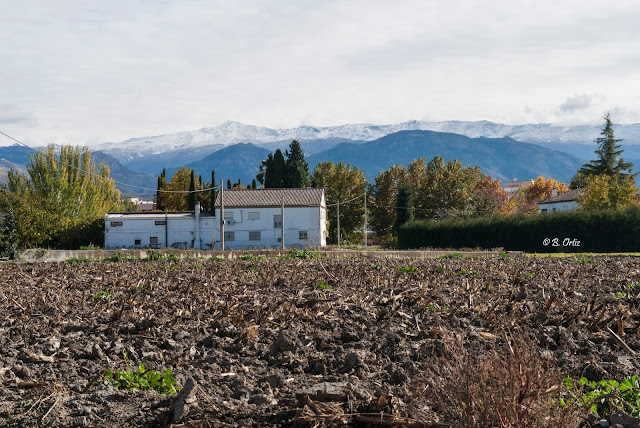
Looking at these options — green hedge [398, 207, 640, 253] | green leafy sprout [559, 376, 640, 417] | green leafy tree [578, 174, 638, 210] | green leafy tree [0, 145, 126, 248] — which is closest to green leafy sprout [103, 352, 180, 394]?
green leafy sprout [559, 376, 640, 417]

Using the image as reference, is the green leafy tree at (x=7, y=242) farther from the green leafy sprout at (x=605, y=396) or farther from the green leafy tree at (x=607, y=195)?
the green leafy tree at (x=607, y=195)

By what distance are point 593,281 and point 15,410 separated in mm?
16696

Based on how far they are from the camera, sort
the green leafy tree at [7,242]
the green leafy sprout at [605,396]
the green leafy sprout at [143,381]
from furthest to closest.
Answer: the green leafy tree at [7,242]
the green leafy sprout at [143,381]
the green leafy sprout at [605,396]

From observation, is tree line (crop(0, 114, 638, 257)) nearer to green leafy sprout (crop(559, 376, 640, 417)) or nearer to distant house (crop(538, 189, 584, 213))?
distant house (crop(538, 189, 584, 213))

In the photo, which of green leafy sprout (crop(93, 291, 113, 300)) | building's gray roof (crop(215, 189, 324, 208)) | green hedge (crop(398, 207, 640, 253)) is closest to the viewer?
green leafy sprout (crop(93, 291, 113, 300))

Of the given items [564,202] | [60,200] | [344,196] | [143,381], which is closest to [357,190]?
[344,196]

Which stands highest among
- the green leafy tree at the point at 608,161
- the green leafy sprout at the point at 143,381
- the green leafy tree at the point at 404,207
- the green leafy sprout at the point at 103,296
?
the green leafy tree at the point at 608,161

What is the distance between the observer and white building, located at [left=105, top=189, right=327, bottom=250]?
2677 inches

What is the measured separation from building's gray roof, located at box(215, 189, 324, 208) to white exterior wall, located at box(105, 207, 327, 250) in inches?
21.3

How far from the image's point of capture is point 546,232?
58406mm

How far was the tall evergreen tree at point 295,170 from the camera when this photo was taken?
8875 cm

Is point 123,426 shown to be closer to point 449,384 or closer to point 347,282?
point 449,384

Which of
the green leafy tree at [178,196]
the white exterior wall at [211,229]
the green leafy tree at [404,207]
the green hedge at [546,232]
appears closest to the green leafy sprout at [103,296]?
the green hedge at [546,232]

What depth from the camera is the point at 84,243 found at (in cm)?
6881
